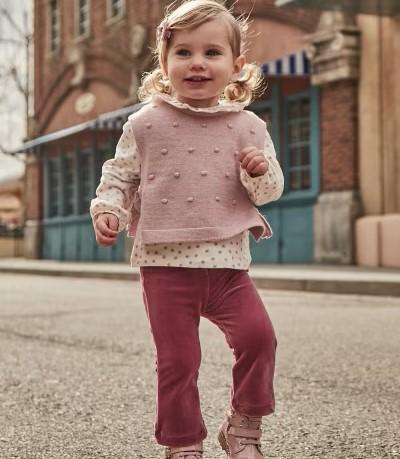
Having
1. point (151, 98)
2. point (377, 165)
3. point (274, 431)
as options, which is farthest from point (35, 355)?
point (377, 165)

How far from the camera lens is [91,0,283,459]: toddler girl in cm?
262

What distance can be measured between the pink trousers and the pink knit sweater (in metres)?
0.12

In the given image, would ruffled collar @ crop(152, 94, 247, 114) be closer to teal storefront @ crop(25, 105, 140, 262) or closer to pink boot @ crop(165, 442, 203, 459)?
pink boot @ crop(165, 442, 203, 459)

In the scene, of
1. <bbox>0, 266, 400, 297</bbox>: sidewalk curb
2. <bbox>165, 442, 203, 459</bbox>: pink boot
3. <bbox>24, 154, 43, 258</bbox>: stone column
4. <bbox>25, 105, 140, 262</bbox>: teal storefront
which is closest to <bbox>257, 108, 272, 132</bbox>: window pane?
<bbox>0, 266, 400, 297</bbox>: sidewalk curb

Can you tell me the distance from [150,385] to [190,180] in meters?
1.97

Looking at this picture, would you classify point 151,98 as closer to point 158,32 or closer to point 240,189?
point 158,32

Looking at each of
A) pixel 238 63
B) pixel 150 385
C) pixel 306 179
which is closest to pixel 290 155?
pixel 306 179

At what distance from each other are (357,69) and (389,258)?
315 centimetres

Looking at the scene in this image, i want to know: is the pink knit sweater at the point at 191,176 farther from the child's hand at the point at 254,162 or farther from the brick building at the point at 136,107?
the brick building at the point at 136,107

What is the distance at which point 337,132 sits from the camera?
15.1 m

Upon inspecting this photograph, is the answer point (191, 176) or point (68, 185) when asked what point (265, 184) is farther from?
point (68, 185)

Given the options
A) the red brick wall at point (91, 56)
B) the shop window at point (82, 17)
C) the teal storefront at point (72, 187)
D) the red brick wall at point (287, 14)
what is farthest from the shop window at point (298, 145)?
the shop window at point (82, 17)

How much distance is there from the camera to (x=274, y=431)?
3.39 m

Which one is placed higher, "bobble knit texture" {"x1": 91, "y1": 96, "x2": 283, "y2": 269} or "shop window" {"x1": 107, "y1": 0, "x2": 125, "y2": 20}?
"shop window" {"x1": 107, "y1": 0, "x2": 125, "y2": 20}
